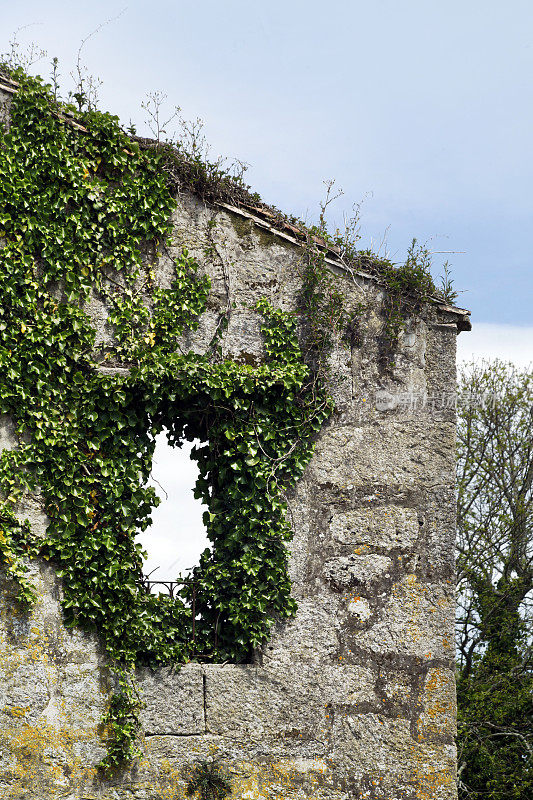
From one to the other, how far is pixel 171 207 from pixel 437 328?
231 cm

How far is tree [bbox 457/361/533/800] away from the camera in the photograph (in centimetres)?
1202

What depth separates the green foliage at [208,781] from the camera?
5.27m

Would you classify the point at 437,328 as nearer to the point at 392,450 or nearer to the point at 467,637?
the point at 392,450

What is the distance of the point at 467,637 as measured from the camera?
13.6 m

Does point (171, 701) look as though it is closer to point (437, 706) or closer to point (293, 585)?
point (293, 585)

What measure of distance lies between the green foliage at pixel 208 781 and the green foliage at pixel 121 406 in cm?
46

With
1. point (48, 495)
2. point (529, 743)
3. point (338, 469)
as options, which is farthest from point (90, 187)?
point (529, 743)

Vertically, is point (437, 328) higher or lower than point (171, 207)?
lower

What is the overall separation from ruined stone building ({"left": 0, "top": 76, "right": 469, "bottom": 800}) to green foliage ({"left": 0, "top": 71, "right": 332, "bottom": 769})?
0.13ft

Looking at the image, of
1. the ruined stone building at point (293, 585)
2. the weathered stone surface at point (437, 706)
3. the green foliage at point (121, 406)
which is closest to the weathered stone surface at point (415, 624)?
the ruined stone building at point (293, 585)

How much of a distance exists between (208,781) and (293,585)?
4.71 ft

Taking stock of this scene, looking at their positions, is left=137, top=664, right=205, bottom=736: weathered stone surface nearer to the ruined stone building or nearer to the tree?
the ruined stone building

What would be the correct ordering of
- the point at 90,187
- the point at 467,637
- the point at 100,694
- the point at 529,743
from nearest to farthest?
the point at 100,694 < the point at 90,187 < the point at 529,743 < the point at 467,637

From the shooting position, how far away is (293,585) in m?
5.71
